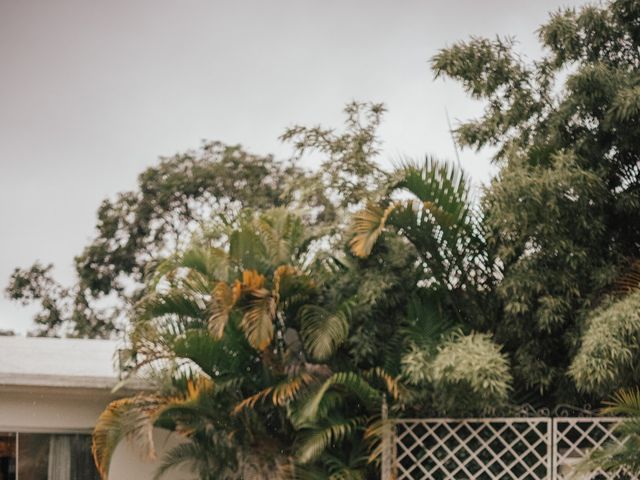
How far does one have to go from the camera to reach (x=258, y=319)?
10461mm

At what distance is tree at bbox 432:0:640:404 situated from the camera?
417 inches

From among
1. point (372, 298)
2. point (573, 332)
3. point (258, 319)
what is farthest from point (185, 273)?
point (573, 332)

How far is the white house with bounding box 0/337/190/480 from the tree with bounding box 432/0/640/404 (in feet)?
14.0

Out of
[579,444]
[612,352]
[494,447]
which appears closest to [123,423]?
[494,447]

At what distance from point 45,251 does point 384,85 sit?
15.1 m

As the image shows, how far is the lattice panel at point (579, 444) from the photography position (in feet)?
32.2

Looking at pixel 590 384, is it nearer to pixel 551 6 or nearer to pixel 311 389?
pixel 311 389

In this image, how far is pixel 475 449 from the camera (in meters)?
11.2

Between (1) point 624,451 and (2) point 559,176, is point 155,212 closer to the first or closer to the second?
(2) point 559,176

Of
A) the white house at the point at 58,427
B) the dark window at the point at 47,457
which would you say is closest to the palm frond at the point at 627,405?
the white house at the point at 58,427

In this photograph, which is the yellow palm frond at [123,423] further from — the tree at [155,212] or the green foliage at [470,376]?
the tree at [155,212]

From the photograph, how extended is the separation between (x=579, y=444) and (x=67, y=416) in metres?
5.63

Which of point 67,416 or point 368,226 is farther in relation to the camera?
point 67,416

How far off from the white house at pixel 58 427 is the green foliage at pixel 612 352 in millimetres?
4769
